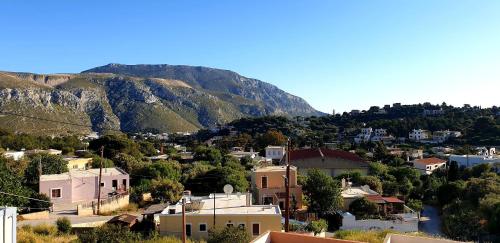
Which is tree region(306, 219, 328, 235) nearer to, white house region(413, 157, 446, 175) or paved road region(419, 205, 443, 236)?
paved road region(419, 205, 443, 236)

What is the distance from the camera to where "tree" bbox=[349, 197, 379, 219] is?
2678 centimetres

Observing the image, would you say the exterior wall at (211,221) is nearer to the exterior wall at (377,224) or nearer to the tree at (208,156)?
the exterior wall at (377,224)

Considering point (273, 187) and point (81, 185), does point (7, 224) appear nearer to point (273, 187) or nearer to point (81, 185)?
point (81, 185)

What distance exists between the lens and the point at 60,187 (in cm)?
2948

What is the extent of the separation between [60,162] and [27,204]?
26.5ft

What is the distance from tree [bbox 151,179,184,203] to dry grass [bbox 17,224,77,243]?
10.2 m

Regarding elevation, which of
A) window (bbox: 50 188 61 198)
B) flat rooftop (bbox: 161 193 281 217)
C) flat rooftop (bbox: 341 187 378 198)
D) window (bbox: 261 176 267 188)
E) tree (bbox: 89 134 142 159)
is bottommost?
flat rooftop (bbox: 341 187 378 198)

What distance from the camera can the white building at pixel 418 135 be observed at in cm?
9456

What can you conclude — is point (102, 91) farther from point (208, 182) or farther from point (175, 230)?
point (175, 230)

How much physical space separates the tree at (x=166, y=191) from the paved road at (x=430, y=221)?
1576 centimetres

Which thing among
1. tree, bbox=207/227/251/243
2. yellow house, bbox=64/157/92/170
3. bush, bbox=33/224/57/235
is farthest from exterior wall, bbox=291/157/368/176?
tree, bbox=207/227/251/243

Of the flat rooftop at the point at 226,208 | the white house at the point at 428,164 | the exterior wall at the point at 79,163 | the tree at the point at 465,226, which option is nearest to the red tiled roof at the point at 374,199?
the tree at the point at 465,226

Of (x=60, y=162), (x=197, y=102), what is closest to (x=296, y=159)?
(x=60, y=162)

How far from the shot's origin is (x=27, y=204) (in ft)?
85.0
